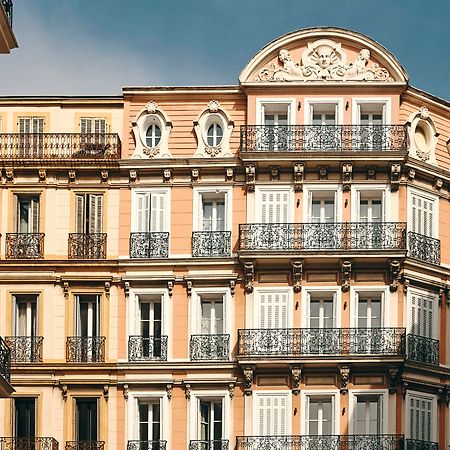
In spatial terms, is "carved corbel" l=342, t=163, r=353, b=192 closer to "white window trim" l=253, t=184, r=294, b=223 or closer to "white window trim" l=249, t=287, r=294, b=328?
"white window trim" l=253, t=184, r=294, b=223

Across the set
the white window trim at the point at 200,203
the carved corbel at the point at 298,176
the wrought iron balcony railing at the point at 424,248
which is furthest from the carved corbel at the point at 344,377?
the carved corbel at the point at 298,176

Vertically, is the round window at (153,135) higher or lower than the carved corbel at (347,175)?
higher

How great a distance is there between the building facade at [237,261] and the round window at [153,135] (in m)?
0.06

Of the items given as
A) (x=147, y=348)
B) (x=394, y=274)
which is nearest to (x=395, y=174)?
(x=394, y=274)

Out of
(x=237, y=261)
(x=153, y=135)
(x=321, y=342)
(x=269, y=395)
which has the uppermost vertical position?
(x=153, y=135)

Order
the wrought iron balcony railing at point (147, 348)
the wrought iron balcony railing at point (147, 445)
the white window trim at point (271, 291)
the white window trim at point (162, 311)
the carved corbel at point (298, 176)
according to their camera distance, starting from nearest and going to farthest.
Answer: the wrought iron balcony railing at point (147, 445)
the wrought iron balcony railing at point (147, 348)
the white window trim at point (271, 291)
the white window trim at point (162, 311)
the carved corbel at point (298, 176)

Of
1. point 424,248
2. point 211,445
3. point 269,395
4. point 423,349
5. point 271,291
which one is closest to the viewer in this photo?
point 211,445

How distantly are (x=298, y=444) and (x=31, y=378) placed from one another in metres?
10.5

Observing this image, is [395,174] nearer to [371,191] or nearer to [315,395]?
[371,191]

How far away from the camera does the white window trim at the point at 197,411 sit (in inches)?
2480

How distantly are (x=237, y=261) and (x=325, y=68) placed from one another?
8508mm

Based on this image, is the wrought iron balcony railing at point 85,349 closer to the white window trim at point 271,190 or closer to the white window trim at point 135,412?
A: the white window trim at point 135,412

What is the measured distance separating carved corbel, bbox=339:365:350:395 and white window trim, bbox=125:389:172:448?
660 cm

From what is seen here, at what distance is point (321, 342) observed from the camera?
63.3 metres
